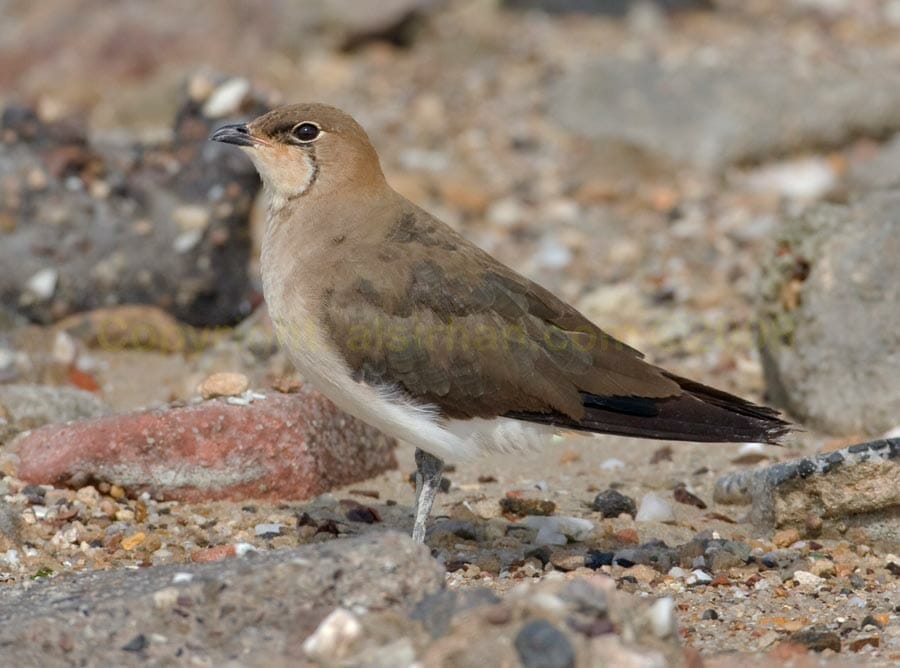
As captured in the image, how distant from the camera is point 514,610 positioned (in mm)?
3838

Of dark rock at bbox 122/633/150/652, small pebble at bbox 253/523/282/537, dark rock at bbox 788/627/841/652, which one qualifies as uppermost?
dark rock at bbox 122/633/150/652

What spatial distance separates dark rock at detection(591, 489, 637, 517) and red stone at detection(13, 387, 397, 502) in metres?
1.26

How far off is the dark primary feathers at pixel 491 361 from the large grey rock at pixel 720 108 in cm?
595

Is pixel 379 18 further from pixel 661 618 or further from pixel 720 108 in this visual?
pixel 661 618

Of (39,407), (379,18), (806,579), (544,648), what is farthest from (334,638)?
(379,18)

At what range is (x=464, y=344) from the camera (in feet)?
18.0

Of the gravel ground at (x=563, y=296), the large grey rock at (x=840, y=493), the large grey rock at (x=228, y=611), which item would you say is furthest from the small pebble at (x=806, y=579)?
the large grey rock at (x=228, y=611)

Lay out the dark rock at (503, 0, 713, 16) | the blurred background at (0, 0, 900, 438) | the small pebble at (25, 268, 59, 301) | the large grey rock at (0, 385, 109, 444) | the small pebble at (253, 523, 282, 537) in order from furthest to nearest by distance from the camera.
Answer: the dark rock at (503, 0, 713, 16)
the small pebble at (25, 268, 59, 301)
the blurred background at (0, 0, 900, 438)
the large grey rock at (0, 385, 109, 444)
the small pebble at (253, 523, 282, 537)

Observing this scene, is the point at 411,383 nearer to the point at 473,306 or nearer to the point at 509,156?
the point at 473,306

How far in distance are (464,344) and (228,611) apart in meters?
1.76

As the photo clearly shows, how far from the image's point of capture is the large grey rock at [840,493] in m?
5.52

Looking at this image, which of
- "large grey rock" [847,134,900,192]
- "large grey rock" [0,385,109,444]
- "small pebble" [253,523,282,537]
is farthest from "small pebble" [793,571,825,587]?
"large grey rock" [847,134,900,192]

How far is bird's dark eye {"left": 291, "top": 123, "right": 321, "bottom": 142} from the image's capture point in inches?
239

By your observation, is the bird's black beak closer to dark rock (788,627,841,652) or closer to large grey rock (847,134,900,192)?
dark rock (788,627,841,652)
